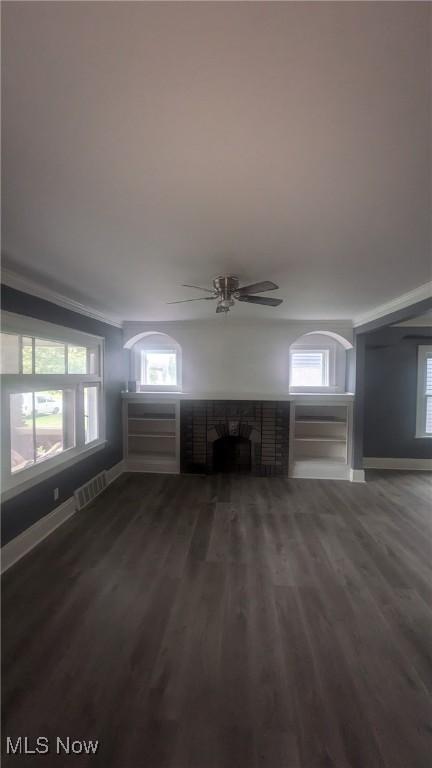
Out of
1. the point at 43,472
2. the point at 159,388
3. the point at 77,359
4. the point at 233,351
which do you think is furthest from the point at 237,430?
the point at 43,472

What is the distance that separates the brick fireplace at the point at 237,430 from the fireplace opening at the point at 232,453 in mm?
202

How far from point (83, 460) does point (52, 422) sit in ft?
2.51

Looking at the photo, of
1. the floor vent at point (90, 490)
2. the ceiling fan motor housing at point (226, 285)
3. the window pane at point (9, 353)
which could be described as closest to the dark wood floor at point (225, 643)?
the floor vent at point (90, 490)

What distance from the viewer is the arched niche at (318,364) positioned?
486 cm

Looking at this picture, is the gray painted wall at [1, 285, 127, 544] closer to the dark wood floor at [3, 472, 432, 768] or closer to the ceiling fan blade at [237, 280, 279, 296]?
the dark wood floor at [3, 472, 432, 768]

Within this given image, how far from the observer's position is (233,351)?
15.4 feet

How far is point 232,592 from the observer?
2.12m

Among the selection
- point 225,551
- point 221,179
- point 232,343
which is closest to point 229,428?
point 232,343

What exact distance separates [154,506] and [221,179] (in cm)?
341

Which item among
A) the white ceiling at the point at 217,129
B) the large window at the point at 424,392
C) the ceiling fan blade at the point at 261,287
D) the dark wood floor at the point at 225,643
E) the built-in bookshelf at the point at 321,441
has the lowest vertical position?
the dark wood floor at the point at 225,643

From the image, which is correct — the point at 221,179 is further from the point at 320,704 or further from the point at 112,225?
the point at 320,704

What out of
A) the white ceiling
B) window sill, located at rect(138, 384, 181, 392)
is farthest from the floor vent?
the white ceiling

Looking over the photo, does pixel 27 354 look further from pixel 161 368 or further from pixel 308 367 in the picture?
pixel 308 367

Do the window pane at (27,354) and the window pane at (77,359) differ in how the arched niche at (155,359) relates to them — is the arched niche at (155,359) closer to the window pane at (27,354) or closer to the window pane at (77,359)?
the window pane at (77,359)
